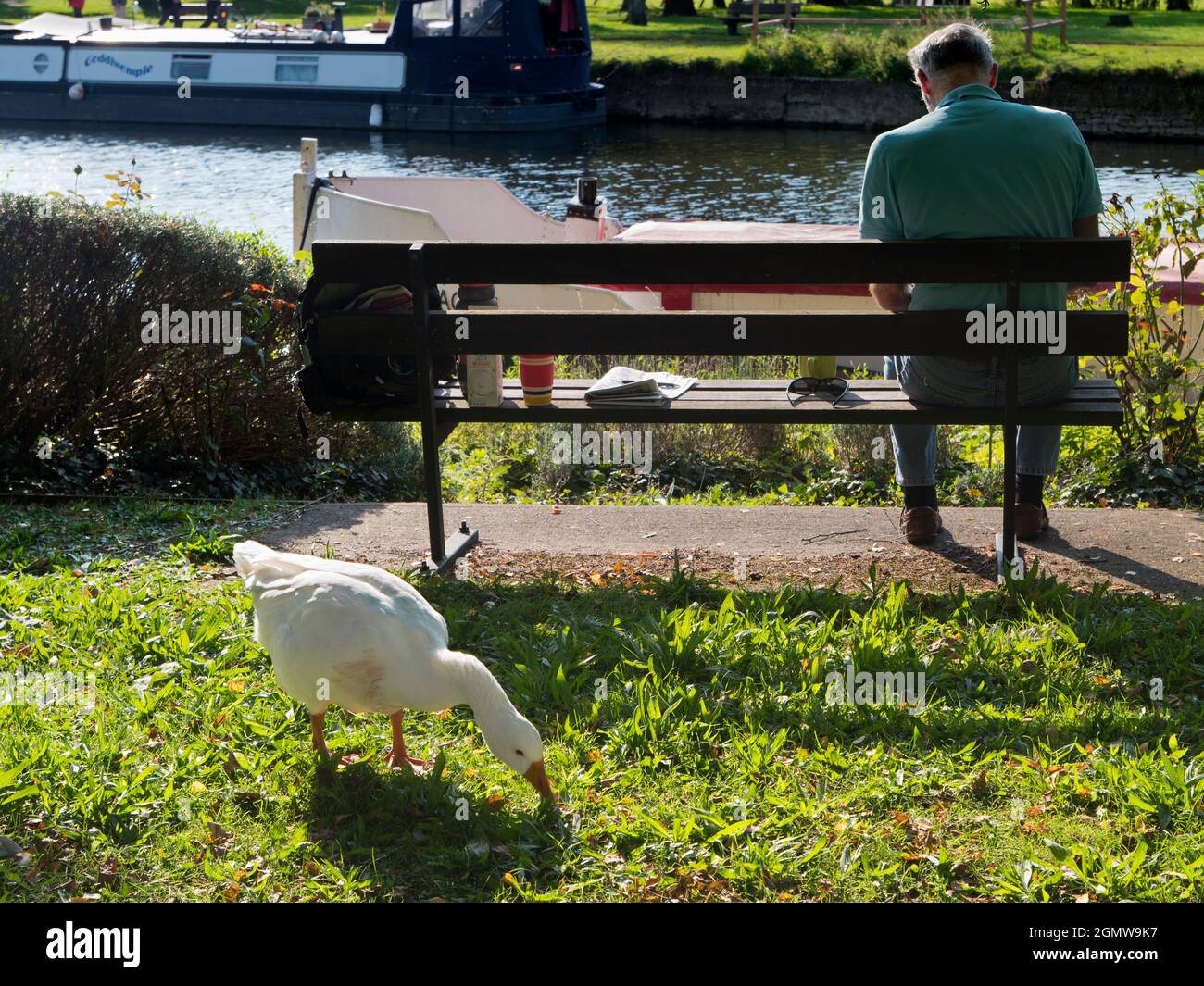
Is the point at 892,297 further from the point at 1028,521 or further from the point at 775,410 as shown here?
the point at 1028,521

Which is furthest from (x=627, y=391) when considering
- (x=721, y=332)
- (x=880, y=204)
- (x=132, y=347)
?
(x=132, y=347)

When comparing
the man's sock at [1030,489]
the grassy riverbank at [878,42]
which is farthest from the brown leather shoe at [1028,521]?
the grassy riverbank at [878,42]

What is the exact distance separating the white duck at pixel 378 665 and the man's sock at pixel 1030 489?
2841mm

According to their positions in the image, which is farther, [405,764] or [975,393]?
[975,393]

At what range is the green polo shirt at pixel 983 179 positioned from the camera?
529 cm

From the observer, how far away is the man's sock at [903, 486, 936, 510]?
5.88 meters

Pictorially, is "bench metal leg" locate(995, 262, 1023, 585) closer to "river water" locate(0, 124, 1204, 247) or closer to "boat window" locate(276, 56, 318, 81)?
"river water" locate(0, 124, 1204, 247)

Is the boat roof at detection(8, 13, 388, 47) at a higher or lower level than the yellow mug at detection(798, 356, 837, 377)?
higher

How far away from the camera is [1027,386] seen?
5.57 metres

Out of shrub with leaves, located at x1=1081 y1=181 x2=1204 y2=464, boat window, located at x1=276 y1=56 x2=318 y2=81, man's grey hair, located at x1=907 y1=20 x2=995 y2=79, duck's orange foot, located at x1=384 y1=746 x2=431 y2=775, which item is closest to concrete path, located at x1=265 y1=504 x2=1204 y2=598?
shrub with leaves, located at x1=1081 y1=181 x2=1204 y2=464

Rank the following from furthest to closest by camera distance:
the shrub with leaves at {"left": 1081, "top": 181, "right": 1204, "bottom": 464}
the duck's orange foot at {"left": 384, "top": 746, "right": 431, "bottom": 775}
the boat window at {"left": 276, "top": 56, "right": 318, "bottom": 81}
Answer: the boat window at {"left": 276, "top": 56, "right": 318, "bottom": 81} → the shrub with leaves at {"left": 1081, "top": 181, "right": 1204, "bottom": 464} → the duck's orange foot at {"left": 384, "top": 746, "right": 431, "bottom": 775}

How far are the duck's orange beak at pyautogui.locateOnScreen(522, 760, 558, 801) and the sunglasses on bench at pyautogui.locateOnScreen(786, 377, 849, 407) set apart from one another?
240 cm

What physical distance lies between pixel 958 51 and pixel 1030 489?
1806mm

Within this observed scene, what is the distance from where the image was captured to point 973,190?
17.5 feet
